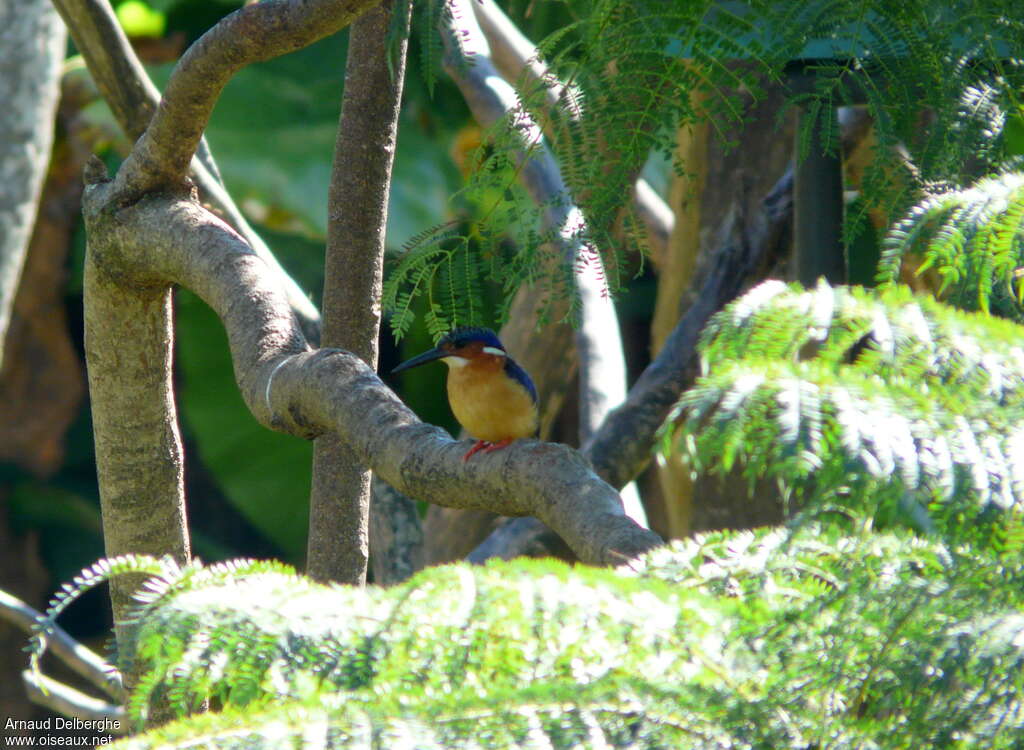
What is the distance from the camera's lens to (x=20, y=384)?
8891mm

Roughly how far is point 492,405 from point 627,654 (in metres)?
2.02

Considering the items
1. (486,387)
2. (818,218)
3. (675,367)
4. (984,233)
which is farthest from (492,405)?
(984,233)

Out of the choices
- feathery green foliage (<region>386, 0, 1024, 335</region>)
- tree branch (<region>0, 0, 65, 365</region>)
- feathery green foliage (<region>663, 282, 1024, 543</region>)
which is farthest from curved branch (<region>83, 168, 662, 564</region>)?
tree branch (<region>0, 0, 65, 365</region>)

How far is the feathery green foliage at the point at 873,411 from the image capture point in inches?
43.3

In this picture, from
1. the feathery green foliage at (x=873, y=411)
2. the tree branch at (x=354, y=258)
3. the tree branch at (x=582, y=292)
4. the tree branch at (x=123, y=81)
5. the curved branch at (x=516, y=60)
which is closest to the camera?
the feathery green foliage at (x=873, y=411)

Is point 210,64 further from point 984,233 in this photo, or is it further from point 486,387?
point 984,233

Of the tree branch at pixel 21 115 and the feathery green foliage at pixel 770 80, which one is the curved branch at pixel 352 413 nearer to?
the feathery green foliage at pixel 770 80

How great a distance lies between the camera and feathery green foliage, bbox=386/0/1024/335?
2.59m

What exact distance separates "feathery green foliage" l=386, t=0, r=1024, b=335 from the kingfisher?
1.44 ft

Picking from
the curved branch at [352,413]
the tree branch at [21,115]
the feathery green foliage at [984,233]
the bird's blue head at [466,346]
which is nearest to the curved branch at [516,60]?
the bird's blue head at [466,346]

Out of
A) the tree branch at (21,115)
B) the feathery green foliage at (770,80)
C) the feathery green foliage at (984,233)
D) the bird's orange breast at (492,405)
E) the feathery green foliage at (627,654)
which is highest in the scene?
the tree branch at (21,115)

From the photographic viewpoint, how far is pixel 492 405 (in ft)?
10.7

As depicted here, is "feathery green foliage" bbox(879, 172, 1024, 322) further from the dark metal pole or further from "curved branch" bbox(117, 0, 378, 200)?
the dark metal pole

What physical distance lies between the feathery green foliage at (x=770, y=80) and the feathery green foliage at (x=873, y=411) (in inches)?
54.9
